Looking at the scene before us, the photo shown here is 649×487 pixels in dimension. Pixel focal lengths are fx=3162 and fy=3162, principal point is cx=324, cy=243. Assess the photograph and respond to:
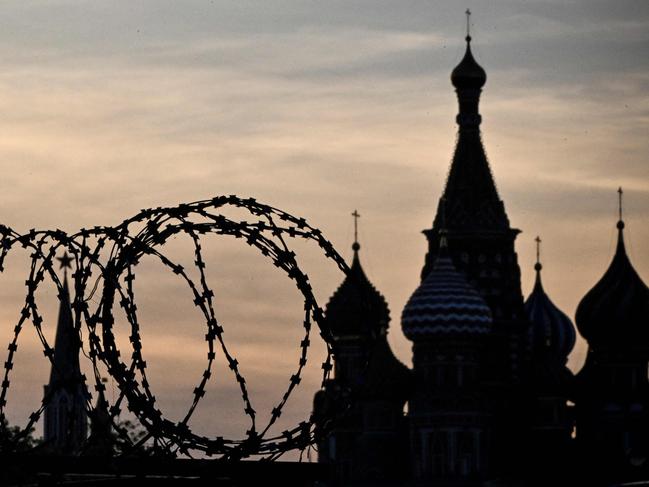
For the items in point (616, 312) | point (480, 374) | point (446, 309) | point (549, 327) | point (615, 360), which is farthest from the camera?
point (549, 327)

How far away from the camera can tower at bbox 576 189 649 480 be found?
368 feet

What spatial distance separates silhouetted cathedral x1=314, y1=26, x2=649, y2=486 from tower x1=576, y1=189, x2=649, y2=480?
0.05 meters

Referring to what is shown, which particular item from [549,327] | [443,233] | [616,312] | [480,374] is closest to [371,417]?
[480,374]

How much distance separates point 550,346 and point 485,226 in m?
6.30

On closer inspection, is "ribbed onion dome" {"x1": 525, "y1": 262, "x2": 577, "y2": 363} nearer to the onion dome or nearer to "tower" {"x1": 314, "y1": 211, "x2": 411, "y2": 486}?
the onion dome

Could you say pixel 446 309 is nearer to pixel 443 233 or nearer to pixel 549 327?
pixel 443 233

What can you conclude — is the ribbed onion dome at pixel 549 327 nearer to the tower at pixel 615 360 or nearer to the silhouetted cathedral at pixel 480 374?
the silhouetted cathedral at pixel 480 374

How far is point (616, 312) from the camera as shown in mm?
112000

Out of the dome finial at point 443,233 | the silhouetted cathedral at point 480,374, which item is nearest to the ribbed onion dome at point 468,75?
the silhouetted cathedral at point 480,374

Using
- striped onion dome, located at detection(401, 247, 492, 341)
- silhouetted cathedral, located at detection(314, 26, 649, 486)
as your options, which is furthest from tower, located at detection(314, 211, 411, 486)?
striped onion dome, located at detection(401, 247, 492, 341)

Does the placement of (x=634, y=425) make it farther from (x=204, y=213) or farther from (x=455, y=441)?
(x=204, y=213)

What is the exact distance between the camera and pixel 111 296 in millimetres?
26375

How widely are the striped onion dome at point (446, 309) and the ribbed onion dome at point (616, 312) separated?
3.62 m

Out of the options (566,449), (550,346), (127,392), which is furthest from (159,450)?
(550,346)
